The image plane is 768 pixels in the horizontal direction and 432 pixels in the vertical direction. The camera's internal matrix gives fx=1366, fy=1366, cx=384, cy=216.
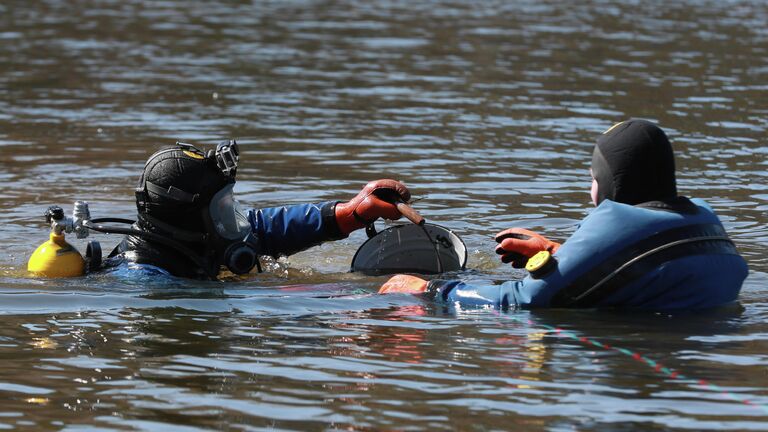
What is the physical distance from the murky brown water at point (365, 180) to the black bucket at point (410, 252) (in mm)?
195

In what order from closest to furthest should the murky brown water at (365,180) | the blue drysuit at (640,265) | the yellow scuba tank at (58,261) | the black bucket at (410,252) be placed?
the murky brown water at (365,180)
the blue drysuit at (640,265)
the yellow scuba tank at (58,261)
the black bucket at (410,252)

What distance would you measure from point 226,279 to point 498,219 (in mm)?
2639

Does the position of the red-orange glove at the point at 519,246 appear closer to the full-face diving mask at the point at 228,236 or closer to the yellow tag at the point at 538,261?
the yellow tag at the point at 538,261

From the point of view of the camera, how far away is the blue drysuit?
6.55 m

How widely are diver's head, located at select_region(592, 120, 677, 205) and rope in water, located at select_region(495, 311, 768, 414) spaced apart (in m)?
0.71

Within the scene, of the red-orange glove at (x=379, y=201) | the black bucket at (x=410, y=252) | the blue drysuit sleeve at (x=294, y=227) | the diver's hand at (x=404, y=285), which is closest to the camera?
the diver's hand at (x=404, y=285)

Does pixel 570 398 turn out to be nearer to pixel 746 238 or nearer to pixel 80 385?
pixel 80 385

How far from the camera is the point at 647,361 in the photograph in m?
6.17

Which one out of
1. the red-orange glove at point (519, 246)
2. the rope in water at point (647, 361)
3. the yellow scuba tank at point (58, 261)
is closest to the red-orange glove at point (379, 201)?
the red-orange glove at point (519, 246)

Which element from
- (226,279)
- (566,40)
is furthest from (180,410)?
(566,40)

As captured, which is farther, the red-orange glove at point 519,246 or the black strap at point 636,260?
the red-orange glove at point 519,246

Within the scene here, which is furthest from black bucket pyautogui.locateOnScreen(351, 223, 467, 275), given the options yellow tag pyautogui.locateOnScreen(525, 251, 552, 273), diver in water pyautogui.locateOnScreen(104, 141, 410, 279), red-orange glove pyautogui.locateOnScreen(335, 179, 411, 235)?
yellow tag pyautogui.locateOnScreen(525, 251, 552, 273)

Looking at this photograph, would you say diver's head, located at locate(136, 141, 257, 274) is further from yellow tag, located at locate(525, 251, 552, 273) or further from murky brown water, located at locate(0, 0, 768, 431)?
yellow tag, located at locate(525, 251, 552, 273)

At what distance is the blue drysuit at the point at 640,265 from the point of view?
6547 millimetres
